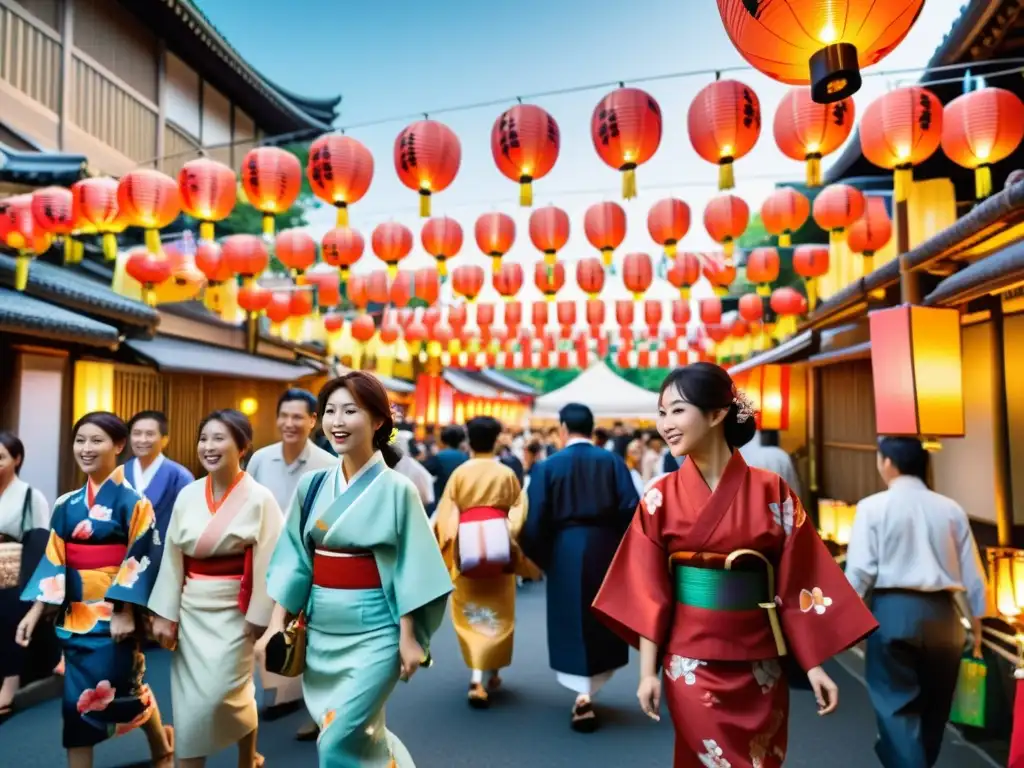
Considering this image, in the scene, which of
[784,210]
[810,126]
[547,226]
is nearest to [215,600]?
[810,126]

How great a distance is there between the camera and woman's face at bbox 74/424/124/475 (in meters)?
3.95

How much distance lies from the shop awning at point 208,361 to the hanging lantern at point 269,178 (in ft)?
7.92

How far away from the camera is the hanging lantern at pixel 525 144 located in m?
6.91

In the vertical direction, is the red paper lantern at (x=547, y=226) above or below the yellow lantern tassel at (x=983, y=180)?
above

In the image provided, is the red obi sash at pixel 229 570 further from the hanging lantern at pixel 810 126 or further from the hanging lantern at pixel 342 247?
the hanging lantern at pixel 342 247

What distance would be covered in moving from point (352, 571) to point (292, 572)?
1.03ft

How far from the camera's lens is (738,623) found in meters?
2.78

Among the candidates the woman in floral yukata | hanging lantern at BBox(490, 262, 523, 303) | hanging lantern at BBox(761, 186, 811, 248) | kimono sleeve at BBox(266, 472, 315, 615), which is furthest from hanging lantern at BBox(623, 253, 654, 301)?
kimono sleeve at BBox(266, 472, 315, 615)

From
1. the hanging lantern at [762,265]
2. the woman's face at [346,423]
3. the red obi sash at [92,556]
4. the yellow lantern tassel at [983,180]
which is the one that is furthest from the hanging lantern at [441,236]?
the woman's face at [346,423]

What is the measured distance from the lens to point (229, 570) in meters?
3.81

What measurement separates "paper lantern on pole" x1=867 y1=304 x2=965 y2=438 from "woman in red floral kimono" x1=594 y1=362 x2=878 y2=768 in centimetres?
281

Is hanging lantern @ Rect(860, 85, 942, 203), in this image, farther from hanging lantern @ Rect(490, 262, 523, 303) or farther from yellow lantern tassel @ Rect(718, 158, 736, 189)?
hanging lantern @ Rect(490, 262, 523, 303)

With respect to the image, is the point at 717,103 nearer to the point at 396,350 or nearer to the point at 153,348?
the point at 153,348

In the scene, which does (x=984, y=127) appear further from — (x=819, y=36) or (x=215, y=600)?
(x=215, y=600)
